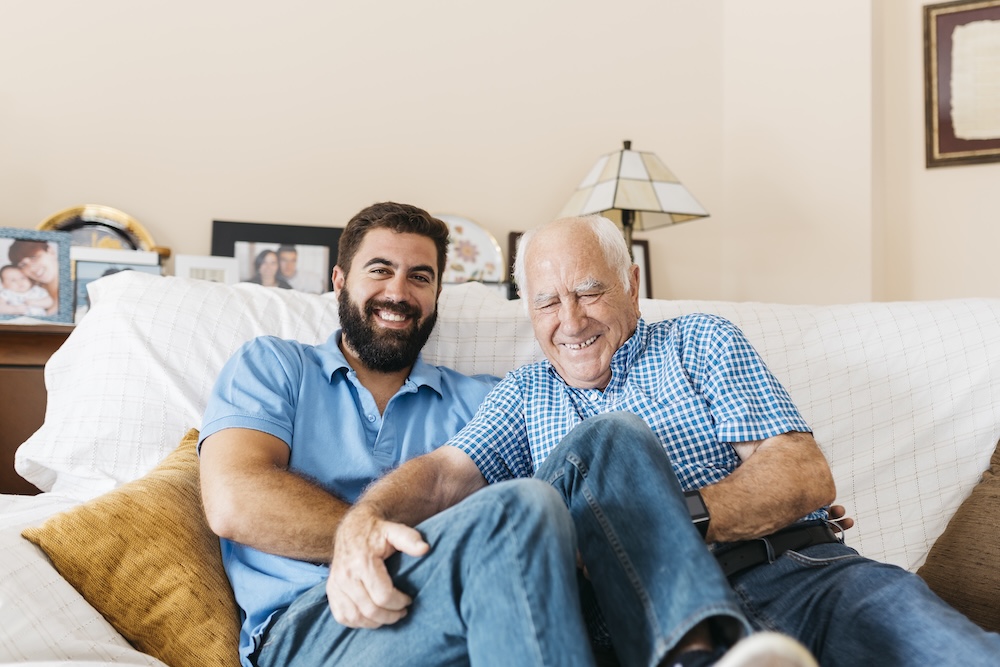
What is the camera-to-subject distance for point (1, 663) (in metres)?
0.92

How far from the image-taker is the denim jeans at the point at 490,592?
88 cm

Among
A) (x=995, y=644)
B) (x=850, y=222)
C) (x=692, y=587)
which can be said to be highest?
(x=850, y=222)

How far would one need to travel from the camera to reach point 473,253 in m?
2.64

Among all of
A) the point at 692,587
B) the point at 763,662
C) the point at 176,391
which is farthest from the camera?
the point at 176,391

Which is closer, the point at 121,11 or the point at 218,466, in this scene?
the point at 218,466

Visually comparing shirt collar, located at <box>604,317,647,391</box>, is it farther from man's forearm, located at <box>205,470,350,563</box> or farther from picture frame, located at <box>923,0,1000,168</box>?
picture frame, located at <box>923,0,1000,168</box>

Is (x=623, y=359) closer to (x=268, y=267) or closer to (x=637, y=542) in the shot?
(x=637, y=542)

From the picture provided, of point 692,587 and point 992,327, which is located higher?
point 992,327

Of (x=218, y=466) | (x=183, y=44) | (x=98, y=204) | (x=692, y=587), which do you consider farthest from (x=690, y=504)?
(x=183, y=44)

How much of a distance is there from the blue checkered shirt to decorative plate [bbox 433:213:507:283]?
107 cm

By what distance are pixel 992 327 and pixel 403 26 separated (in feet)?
6.25

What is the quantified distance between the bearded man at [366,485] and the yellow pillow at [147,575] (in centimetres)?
5

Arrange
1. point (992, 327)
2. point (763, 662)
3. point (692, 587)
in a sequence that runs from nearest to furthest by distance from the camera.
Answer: point (763, 662) < point (692, 587) < point (992, 327)

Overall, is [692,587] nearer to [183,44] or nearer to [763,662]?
[763,662]
